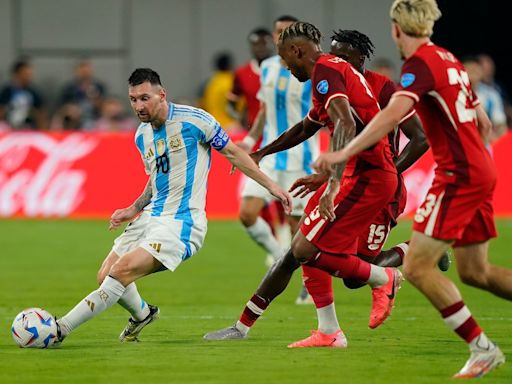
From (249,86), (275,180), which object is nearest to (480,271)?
(275,180)

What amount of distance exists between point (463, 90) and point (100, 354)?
3.03 meters

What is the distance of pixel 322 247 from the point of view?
852 centimetres

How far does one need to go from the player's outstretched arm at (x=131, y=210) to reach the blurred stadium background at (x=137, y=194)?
89 centimetres

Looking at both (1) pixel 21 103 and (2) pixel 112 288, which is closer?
(2) pixel 112 288

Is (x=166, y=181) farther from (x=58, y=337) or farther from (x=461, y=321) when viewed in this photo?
(x=461, y=321)

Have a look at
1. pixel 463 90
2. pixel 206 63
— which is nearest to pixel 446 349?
pixel 463 90

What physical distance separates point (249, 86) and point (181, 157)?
6269 millimetres

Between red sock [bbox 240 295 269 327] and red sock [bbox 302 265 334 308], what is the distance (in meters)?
0.37

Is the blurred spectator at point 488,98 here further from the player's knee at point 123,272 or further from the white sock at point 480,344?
the white sock at point 480,344

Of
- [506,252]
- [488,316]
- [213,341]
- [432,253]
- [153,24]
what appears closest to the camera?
[432,253]

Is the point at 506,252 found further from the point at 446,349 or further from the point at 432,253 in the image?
the point at 432,253

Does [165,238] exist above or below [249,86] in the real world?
above

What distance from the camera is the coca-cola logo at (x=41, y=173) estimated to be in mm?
18938

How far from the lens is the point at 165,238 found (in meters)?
8.71
